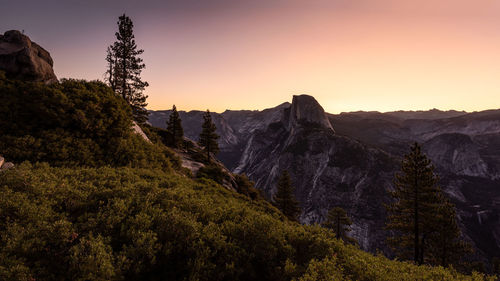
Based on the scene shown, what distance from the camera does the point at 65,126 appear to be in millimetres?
13867

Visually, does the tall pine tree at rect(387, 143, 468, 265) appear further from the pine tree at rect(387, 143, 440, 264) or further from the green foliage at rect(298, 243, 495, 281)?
the green foliage at rect(298, 243, 495, 281)

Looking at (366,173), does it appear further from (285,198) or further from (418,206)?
(418,206)

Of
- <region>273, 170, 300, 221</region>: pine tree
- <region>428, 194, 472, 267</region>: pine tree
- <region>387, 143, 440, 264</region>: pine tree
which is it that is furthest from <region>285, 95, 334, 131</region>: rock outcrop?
<region>387, 143, 440, 264</region>: pine tree

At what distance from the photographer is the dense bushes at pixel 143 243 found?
4.62m

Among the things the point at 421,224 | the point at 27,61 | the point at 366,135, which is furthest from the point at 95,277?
the point at 366,135

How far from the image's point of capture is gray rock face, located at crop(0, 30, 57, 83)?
15.7 m

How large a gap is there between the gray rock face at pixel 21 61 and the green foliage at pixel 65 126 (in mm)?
2153

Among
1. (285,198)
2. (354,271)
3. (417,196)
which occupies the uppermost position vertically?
(354,271)

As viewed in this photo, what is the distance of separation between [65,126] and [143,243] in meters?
13.2

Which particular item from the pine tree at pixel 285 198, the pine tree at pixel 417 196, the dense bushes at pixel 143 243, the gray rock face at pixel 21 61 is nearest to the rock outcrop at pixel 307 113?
the pine tree at pixel 285 198

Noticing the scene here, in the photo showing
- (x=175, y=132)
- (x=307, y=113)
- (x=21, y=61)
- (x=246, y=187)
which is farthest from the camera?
(x=307, y=113)

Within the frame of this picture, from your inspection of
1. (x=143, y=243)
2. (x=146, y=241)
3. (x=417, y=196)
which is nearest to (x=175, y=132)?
(x=417, y=196)

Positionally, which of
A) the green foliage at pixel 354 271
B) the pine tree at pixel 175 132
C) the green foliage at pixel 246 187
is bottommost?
the green foliage at pixel 246 187

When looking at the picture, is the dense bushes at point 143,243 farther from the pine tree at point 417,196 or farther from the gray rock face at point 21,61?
the pine tree at point 417,196
